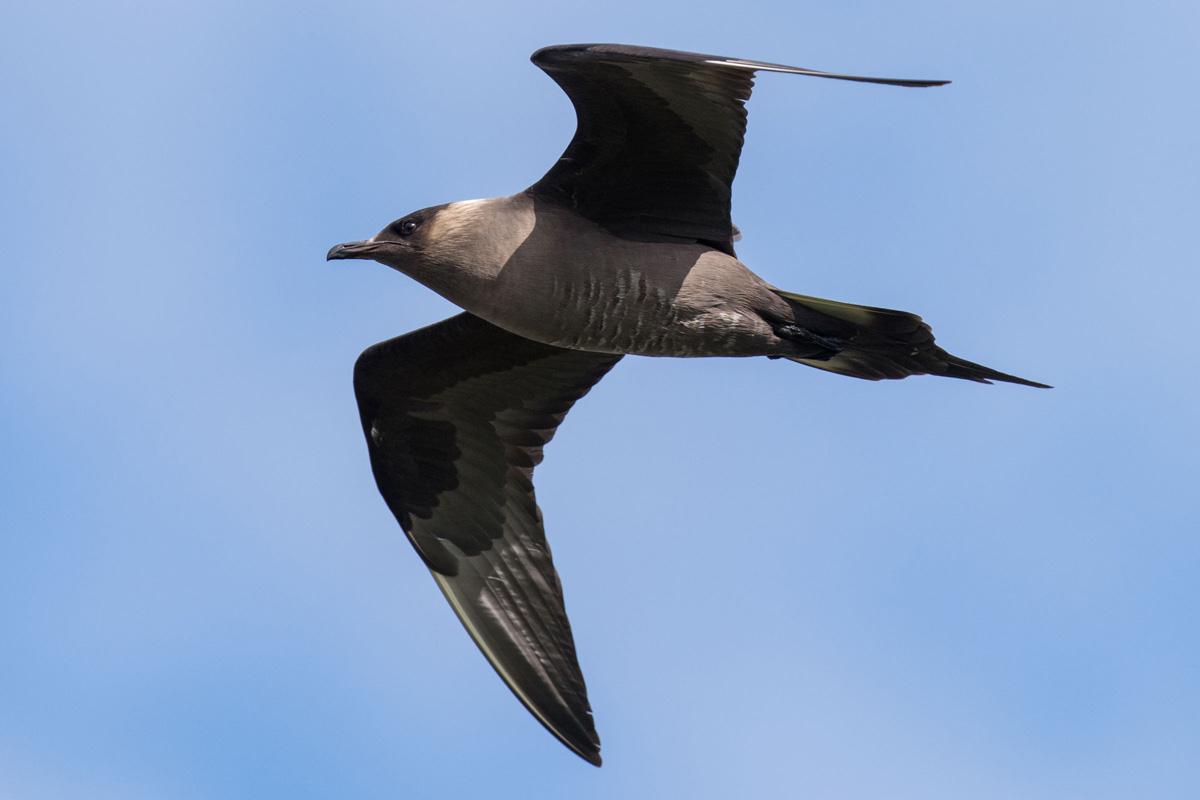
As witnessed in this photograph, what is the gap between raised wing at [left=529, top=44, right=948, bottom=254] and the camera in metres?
6.57

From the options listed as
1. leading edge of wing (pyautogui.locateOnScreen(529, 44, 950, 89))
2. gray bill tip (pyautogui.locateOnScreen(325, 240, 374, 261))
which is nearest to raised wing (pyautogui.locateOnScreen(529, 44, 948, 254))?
leading edge of wing (pyautogui.locateOnScreen(529, 44, 950, 89))

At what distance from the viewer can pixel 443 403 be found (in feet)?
27.9

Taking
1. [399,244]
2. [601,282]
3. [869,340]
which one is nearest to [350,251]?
[399,244]

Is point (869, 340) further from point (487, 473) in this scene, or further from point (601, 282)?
point (487, 473)

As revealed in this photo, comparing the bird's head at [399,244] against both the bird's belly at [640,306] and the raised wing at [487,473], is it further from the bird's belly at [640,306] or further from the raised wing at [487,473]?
the raised wing at [487,473]

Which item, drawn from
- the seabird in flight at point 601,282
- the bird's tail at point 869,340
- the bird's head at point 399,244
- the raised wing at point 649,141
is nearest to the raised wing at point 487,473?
the seabird in flight at point 601,282

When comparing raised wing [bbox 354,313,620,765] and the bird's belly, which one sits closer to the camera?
the bird's belly

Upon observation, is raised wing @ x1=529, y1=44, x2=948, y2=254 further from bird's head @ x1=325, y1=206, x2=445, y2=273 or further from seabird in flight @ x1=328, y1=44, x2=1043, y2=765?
bird's head @ x1=325, y1=206, x2=445, y2=273

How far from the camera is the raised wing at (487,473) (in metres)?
8.34

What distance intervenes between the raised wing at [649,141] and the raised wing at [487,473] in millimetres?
1263

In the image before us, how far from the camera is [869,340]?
7.51 meters

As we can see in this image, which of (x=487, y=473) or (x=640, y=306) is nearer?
(x=640, y=306)

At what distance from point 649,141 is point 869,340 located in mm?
1552

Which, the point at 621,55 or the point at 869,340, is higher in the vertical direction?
the point at 621,55
